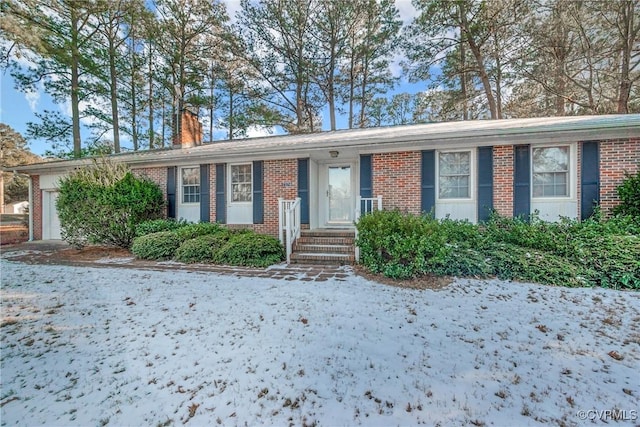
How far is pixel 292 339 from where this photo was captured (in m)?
2.80

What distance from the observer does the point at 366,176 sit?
7.25 meters

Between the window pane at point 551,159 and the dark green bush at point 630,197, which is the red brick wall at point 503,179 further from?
the dark green bush at point 630,197

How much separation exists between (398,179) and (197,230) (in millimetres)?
5481

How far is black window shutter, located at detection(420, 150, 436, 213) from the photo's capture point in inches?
268

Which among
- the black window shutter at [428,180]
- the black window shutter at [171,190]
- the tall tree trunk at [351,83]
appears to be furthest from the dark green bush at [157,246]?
the tall tree trunk at [351,83]

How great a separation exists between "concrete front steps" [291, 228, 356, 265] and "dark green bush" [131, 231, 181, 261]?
3.04 metres

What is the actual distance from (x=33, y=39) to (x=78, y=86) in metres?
8.40

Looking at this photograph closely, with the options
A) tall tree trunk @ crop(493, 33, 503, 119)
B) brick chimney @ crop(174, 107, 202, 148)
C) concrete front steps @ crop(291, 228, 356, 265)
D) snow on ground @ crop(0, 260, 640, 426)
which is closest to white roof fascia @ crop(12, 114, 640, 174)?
brick chimney @ crop(174, 107, 202, 148)

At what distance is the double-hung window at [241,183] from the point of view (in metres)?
8.20

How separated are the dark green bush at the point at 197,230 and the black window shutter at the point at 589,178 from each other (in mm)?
8917

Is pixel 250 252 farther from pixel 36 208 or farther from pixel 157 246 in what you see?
pixel 36 208

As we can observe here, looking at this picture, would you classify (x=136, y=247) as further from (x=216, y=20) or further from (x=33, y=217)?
(x=216, y=20)

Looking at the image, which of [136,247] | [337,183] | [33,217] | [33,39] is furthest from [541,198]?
[33,217]

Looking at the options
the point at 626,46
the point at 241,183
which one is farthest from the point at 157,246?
the point at 626,46
